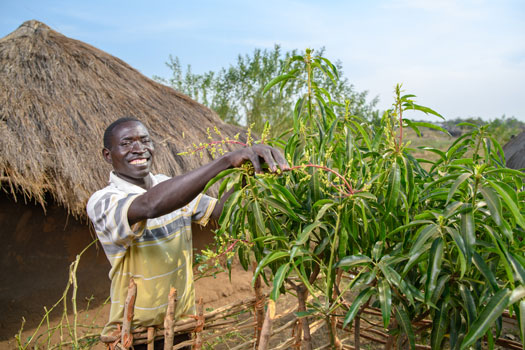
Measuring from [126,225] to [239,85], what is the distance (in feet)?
23.0

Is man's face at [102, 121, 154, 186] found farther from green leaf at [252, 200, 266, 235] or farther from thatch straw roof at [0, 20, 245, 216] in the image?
thatch straw roof at [0, 20, 245, 216]

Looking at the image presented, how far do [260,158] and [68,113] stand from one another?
335 centimetres

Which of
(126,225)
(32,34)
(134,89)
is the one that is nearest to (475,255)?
(126,225)

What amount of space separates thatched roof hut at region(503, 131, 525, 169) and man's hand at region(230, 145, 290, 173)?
3.96 metres

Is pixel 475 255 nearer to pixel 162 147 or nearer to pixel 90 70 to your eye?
pixel 162 147

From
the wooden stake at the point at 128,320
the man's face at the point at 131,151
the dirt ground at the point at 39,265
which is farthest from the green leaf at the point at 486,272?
the dirt ground at the point at 39,265

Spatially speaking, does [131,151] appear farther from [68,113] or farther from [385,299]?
[68,113]

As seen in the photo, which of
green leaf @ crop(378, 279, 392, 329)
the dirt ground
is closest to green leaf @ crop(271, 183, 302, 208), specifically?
green leaf @ crop(378, 279, 392, 329)

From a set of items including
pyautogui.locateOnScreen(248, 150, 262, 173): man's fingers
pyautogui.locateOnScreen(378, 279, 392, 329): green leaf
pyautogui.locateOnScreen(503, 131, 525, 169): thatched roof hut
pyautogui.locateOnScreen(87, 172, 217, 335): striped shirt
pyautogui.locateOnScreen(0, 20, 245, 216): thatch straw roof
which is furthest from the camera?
pyautogui.locateOnScreen(503, 131, 525, 169): thatched roof hut

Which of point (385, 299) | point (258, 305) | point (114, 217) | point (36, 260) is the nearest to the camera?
point (385, 299)

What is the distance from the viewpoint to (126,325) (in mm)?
1321

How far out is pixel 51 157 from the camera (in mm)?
3441

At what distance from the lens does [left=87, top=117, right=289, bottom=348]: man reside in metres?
1.21

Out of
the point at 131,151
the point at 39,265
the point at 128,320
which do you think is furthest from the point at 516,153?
the point at 39,265
